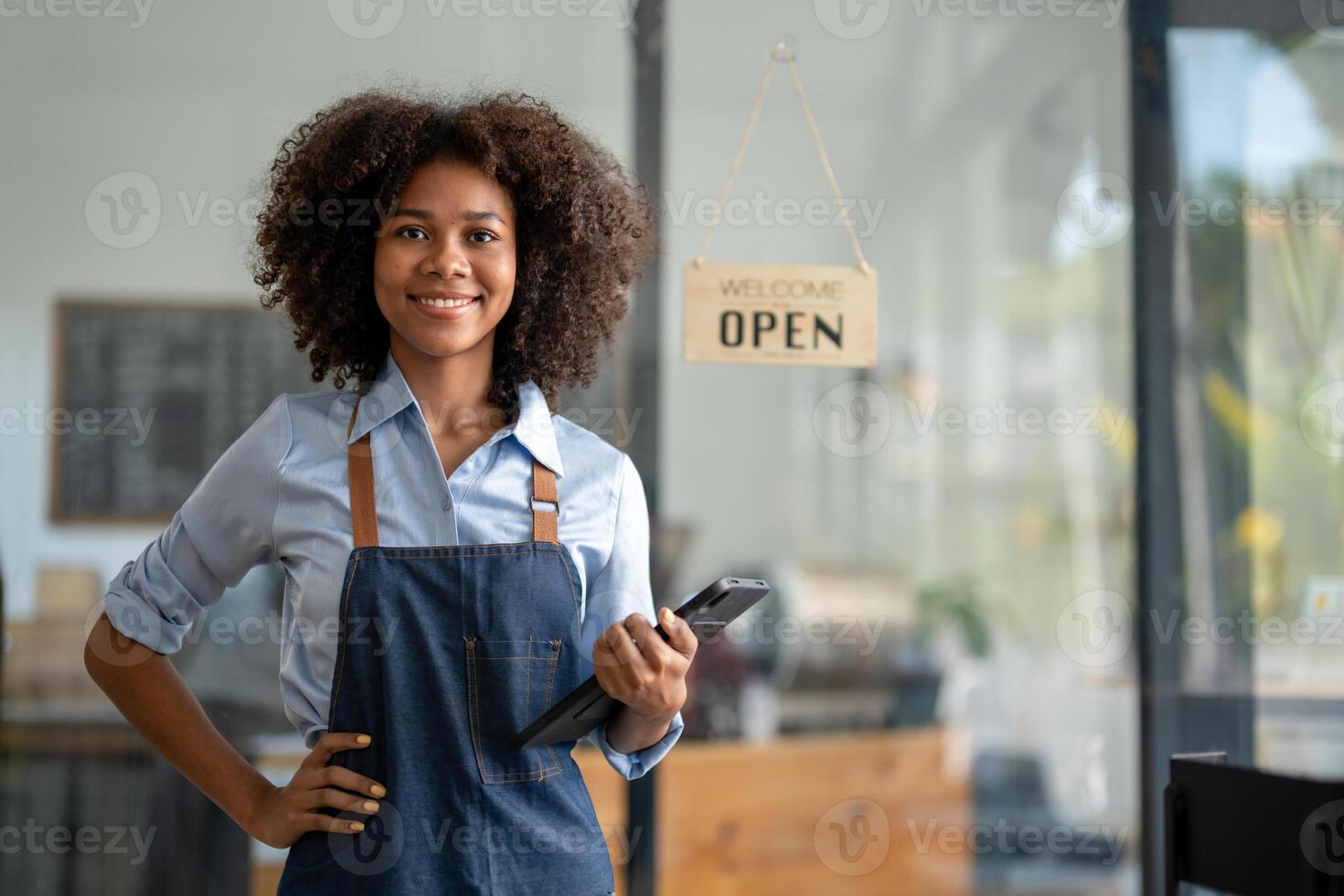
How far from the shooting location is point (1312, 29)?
226 centimetres

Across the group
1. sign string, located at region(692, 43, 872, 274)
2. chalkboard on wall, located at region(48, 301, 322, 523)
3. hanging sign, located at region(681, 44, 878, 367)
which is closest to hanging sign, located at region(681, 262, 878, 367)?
hanging sign, located at region(681, 44, 878, 367)

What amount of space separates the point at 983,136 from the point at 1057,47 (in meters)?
0.21

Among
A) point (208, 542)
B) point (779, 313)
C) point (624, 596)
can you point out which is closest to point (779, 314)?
point (779, 313)

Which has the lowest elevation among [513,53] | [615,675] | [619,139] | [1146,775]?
[1146,775]

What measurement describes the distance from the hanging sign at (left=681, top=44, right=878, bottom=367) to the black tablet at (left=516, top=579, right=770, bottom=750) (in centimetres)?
69

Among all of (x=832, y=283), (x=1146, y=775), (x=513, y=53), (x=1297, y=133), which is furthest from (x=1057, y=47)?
(x=1146, y=775)

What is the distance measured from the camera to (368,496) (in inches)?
49.6

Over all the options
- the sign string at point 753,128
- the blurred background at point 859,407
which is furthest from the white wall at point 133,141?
the sign string at point 753,128

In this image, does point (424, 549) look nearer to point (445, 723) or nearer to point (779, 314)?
point (445, 723)

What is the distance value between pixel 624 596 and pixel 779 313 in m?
0.65

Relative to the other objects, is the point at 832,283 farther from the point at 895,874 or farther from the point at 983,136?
the point at 895,874

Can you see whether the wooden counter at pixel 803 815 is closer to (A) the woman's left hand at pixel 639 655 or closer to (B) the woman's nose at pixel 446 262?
(A) the woman's left hand at pixel 639 655

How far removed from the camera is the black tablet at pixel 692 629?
1164 mm

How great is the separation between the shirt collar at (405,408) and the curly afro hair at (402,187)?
0.17 ft
